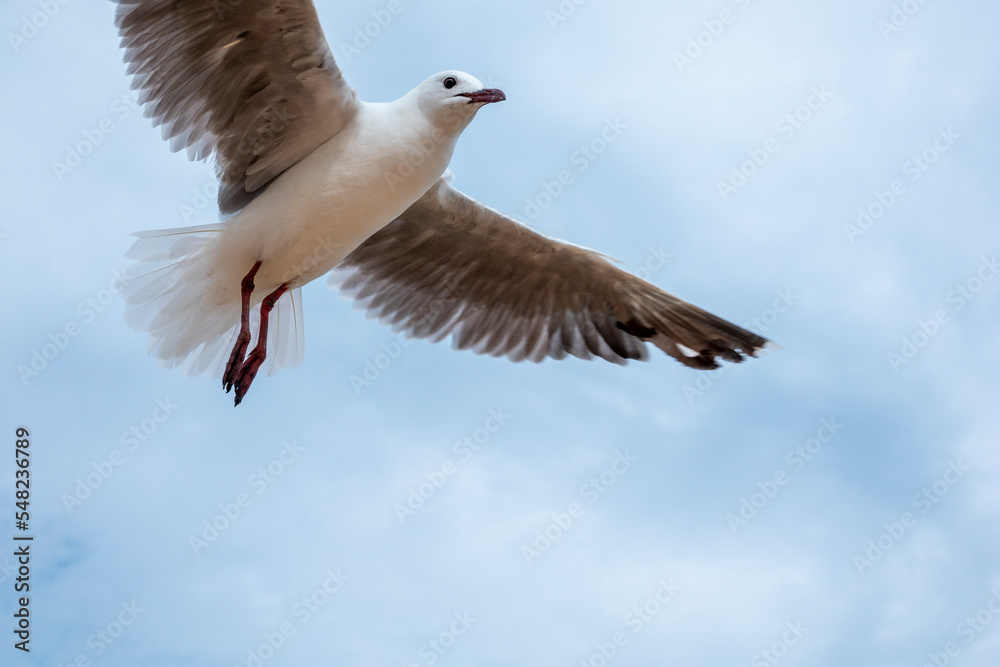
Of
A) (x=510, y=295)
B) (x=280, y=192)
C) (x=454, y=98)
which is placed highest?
(x=454, y=98)

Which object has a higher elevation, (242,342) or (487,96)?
(487,96)

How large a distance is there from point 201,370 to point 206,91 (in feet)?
4.05

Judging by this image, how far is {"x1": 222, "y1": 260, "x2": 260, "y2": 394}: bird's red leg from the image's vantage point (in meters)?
4.46

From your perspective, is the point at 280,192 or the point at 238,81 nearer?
the point at 238,81

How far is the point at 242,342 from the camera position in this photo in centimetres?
446

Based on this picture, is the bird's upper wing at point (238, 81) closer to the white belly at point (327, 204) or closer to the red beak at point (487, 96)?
the white belly at point (327, 204)

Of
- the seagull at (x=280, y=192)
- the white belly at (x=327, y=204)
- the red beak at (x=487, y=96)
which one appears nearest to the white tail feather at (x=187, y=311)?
the seagull at (x=280, y=192)

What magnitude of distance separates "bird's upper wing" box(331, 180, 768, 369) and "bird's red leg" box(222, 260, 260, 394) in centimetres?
94

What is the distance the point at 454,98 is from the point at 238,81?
84cm

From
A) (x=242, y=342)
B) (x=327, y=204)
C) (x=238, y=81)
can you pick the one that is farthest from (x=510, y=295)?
(x=238, y=81)

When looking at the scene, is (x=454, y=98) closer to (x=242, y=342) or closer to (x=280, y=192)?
(x=280, y=192)

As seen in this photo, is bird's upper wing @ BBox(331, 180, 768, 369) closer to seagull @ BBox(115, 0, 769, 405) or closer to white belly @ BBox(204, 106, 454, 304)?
seagull @ BBox(115, 0, 769, 405)

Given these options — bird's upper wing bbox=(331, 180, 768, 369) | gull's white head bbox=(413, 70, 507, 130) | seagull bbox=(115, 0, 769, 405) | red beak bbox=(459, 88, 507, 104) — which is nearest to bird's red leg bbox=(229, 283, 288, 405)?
seagull bbox=(115, 0, 769, 405)

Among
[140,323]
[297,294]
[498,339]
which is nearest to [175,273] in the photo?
[140,323]
